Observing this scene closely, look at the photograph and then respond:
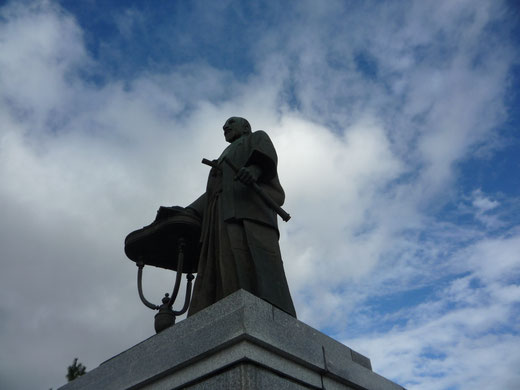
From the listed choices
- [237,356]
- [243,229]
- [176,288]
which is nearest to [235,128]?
[243,229]

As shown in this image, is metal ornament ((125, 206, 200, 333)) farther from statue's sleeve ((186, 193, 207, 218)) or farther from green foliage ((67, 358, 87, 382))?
green foliage ((67, 358, 87, 382))

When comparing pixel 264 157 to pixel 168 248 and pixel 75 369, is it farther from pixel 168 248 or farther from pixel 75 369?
pixel 75 369

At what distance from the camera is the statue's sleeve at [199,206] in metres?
6.44

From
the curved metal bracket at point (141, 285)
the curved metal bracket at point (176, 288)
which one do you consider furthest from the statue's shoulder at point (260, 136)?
the curved metal bracket at point (141, 285)

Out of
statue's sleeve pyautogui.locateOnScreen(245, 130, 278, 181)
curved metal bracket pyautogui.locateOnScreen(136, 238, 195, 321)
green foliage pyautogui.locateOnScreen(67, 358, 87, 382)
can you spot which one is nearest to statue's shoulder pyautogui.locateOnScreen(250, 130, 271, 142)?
statue's sleeve pyautogui.locateOnScreen(245, 130, 278, 181)

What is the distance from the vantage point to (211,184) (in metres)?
6.26

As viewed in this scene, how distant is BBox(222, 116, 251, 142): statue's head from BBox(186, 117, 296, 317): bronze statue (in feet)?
1.46

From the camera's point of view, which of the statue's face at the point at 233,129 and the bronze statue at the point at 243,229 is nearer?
the bronze statue at the point at 243,229

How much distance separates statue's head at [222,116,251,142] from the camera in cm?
669

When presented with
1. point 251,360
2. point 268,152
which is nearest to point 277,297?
point 251,360

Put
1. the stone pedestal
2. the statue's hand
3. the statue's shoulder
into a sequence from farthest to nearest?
the statue's shoulder
the statue's hand
the stone pedestal

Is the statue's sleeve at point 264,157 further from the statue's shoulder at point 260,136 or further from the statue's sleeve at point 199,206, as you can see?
the statue's sleeve at point 199,206

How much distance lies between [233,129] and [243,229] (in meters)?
1.86

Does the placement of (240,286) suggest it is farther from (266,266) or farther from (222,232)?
(222,232)
